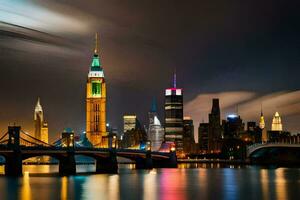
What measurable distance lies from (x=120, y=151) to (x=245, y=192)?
177ft

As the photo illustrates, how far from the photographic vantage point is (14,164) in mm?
94438

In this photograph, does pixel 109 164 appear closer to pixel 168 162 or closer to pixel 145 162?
pixel 145 162

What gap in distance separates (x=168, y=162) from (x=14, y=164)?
6132cm

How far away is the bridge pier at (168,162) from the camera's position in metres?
149

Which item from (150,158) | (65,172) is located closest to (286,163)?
(150,158)

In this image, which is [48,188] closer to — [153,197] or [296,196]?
[153,197]

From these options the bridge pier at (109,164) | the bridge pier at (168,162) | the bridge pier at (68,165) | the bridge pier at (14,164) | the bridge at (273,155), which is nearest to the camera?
the bridge pier at (14,164)

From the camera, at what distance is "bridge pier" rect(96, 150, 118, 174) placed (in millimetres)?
116688

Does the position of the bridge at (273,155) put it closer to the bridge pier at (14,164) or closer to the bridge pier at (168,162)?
the bridge pier at (168,162)

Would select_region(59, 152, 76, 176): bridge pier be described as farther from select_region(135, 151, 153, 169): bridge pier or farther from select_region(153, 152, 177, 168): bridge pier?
select_region(153, 152, 177, 168): bridge pier

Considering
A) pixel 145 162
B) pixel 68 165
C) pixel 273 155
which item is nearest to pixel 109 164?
pixel 68 165

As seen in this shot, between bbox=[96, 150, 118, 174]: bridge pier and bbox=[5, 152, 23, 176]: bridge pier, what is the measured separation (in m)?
A: 23.9

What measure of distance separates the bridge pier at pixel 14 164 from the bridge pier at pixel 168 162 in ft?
192

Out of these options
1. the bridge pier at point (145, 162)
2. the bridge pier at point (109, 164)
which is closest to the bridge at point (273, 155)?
the bridge pier at point (145, 162)
